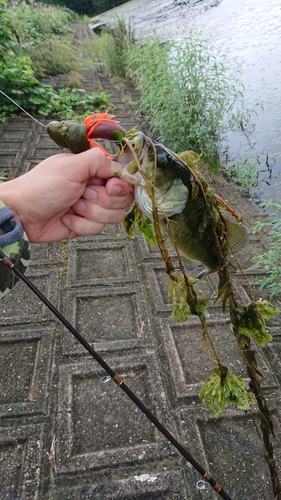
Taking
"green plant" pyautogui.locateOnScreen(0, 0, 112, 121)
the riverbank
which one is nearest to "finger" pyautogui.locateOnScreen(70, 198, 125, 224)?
the riverbank

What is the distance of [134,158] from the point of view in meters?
1.17

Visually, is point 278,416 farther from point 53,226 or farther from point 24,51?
point 24,51

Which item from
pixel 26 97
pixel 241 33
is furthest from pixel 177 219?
pixel 241 33

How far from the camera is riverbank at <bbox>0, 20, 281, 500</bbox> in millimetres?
1668

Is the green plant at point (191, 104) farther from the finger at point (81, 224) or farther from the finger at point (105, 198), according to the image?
the finger at point (105, 198)

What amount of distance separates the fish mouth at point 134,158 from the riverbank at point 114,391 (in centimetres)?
132

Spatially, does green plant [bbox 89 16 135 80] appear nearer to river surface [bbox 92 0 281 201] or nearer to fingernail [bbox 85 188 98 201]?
river surface [bbox 92 0 281 201]

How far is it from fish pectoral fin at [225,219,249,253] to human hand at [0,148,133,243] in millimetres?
462

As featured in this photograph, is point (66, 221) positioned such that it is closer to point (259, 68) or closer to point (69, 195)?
point (69, 195)

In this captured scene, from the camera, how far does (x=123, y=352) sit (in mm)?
2273

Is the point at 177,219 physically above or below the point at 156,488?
A: above

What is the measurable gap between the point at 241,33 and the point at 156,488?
12352mm

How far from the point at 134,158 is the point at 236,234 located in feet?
1.85

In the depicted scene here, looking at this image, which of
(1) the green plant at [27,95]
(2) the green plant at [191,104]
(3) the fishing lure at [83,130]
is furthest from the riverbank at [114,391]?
(1) the green plant at [27,95]
